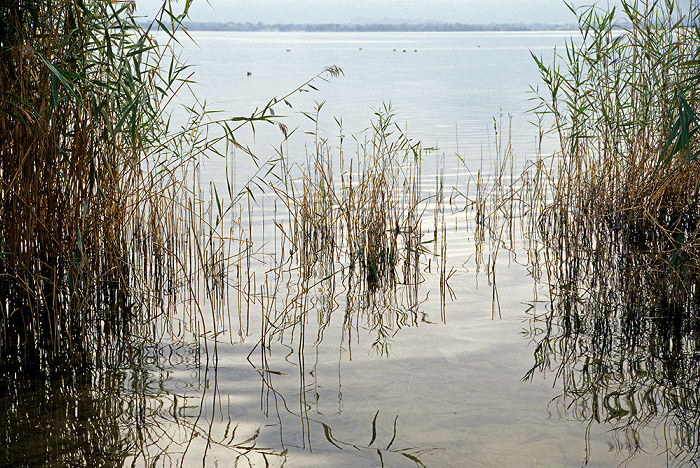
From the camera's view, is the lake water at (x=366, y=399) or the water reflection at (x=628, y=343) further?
the water reflection at (x=628, y=343)

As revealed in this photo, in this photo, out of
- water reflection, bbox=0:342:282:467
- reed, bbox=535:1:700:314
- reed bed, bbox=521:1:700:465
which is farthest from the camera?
reed, bbox=535:1:700:314

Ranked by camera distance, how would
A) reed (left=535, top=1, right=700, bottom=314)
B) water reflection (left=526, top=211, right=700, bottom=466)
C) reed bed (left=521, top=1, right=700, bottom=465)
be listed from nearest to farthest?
water reflection (left=526, top=211, right=700, bottom=466)
reed bed (left=521, top=1, right=700, bottom=465)
reed (left=535, top=1, right=700, bottom=314)

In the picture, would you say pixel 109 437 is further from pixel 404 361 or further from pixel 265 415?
pixel 404 361

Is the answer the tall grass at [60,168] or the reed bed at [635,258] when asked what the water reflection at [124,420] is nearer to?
the tall grass at [60,168]

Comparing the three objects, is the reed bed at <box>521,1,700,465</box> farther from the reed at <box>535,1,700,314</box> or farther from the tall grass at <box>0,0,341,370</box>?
the tall grass at <box>0,0,341,370</box>

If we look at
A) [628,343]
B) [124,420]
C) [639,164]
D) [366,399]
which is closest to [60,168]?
[124,420]

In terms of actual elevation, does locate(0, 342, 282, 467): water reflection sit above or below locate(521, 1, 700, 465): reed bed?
below

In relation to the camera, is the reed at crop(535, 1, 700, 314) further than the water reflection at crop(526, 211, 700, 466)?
Yes

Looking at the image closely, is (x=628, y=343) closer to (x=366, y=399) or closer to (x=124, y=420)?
(x=366, y=399)

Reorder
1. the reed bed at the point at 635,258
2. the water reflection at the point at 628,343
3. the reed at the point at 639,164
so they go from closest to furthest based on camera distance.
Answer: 1. the water reflection at the point at 628,343
2. the reed bed at the point at 635,258
3. the reed at the point at 639,164

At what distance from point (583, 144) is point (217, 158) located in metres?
5.74

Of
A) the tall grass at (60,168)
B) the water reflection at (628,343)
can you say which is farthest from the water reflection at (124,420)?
the water reflection at (628,343)

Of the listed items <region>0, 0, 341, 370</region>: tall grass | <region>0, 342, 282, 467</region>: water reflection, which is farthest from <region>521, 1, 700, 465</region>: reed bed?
<region>0, 0, 341, 370</region>: tall grass

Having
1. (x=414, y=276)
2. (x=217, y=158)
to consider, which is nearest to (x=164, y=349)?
(x=414, y=276)
